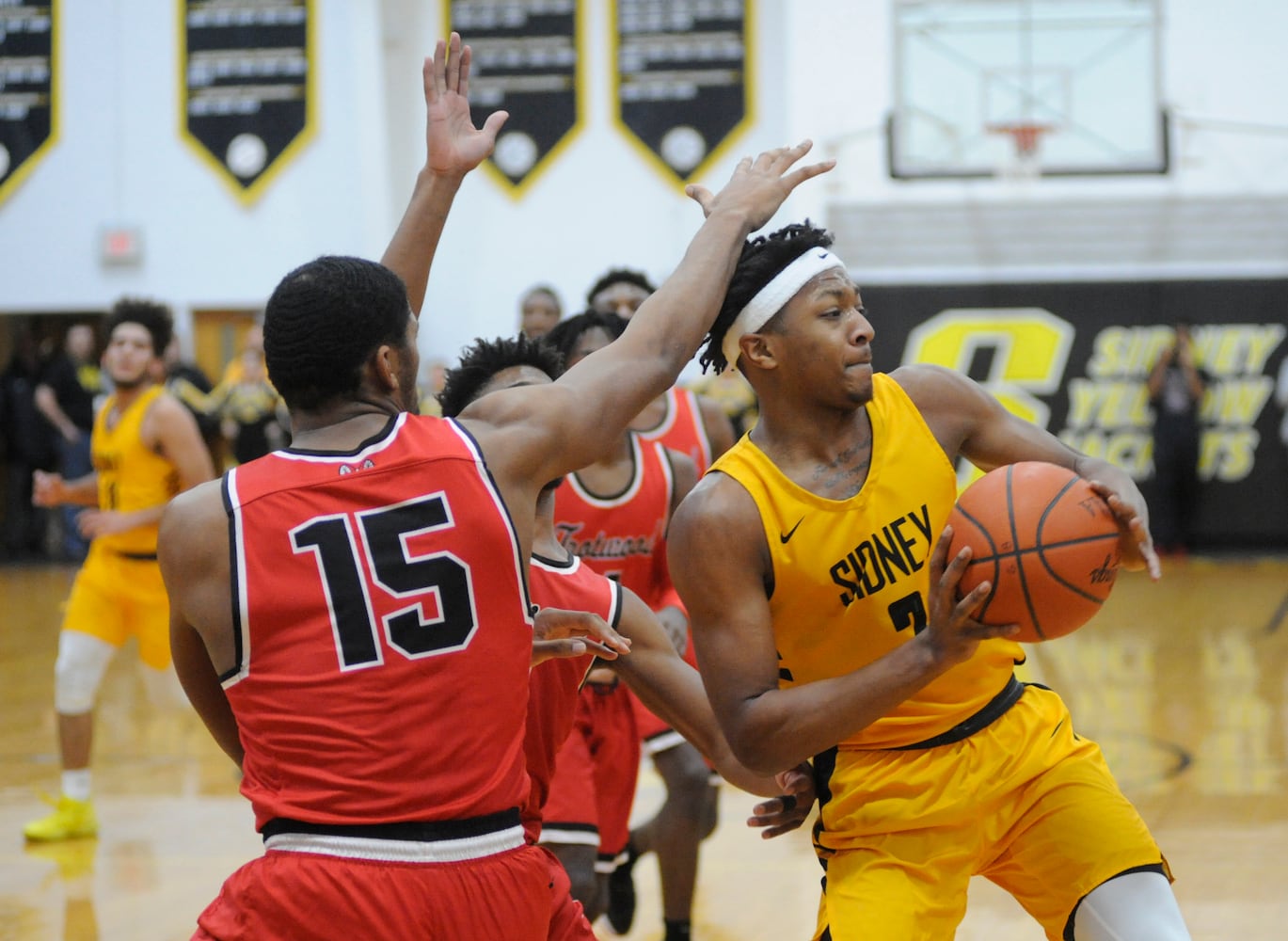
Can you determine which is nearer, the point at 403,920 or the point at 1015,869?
the point at 403,920

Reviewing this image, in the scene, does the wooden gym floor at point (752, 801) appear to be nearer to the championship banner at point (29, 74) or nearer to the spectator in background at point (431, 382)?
the spectator in background at point (431, 382)

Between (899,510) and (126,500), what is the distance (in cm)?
454

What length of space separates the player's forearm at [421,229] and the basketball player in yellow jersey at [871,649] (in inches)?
24.7

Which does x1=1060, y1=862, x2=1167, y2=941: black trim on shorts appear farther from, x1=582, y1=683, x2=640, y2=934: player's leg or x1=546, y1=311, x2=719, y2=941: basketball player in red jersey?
x1=546, y1=311, x2=719, y2=941: basketball player in red jersey

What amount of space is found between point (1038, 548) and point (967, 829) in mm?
683

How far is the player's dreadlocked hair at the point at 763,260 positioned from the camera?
3.18m

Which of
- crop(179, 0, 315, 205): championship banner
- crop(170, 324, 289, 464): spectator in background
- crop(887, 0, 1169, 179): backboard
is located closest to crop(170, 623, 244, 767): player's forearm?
crop(170, 324, 289, 464): spectator in background

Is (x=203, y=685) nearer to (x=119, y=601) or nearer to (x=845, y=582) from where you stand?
(x=845, y=582)

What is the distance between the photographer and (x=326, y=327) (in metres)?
2.36

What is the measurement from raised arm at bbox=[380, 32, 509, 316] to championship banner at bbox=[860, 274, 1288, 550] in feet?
39.0

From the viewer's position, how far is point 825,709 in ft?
8.94

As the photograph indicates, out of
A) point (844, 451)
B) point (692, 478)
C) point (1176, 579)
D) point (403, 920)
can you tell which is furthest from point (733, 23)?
point (403, 920)

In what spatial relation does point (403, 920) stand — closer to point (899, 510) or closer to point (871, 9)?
point (899, 510)

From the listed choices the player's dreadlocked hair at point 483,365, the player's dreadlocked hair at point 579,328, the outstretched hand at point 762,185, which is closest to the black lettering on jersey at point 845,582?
the outstretched hand at point 762,185
